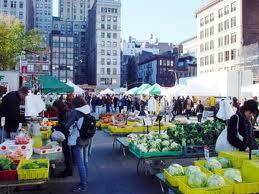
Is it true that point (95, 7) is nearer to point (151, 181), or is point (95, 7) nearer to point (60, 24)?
point (60, 24)

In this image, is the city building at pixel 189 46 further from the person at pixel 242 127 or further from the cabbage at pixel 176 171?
the cabbage at pixel 176 171

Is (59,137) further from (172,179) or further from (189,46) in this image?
(189,46)

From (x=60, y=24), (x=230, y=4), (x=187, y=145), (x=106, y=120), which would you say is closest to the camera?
A: (x=187, y=145)

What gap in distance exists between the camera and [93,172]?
9.77m

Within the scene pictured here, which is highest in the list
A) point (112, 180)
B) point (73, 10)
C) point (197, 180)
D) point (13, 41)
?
point (73, 10)

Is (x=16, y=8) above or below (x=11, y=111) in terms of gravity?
above

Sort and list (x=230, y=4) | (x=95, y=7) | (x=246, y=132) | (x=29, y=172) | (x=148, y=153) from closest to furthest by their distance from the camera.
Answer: (x=29, y=172), (x=246, y=132), (x=148, y=153), (x=230, y=4), (x=95, y=7)

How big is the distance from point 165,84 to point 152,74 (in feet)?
21.0

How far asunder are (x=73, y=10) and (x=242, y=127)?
185226 mm

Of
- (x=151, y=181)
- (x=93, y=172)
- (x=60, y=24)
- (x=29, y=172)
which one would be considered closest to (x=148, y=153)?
(x=151, y=181)

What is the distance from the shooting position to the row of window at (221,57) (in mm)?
72331

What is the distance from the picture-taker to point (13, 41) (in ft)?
121

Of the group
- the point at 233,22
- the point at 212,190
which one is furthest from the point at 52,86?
the point at 233,22

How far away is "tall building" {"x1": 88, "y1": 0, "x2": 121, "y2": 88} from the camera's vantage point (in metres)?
130
